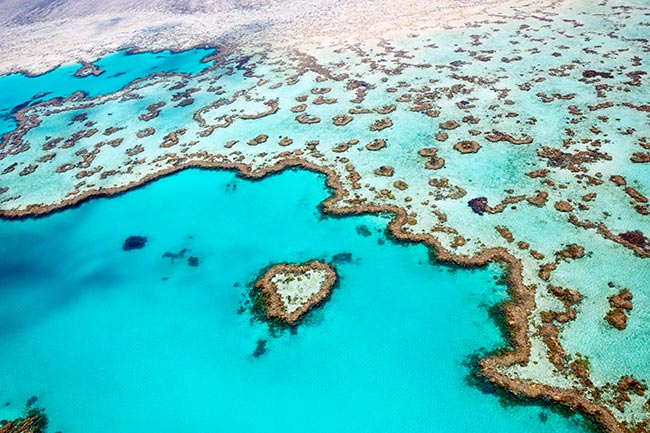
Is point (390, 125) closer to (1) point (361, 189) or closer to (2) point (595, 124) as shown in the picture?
(1) point (361, 189)

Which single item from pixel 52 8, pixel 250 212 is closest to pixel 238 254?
pixel 250 212

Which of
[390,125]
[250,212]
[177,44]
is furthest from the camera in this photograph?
[177,44]

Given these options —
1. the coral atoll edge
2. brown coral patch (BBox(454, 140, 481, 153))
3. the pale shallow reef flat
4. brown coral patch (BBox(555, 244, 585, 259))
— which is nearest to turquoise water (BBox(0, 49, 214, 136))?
the pale shallow reef flat

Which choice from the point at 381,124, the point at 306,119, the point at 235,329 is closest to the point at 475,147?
the point at 381,124

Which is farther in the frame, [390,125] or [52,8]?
[52,8]

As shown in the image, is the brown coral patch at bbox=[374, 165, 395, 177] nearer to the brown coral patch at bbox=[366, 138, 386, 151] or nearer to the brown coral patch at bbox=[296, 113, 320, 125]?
the brown coral patch at bbox=[366, 138, 386, 151]

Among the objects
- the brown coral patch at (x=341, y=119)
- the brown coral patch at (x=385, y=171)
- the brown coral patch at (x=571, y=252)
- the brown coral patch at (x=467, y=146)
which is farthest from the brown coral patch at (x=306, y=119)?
the brown coral patch at (x=571, y=252)

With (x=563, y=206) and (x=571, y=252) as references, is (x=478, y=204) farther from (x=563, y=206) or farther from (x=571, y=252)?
(x=571, y=252)
